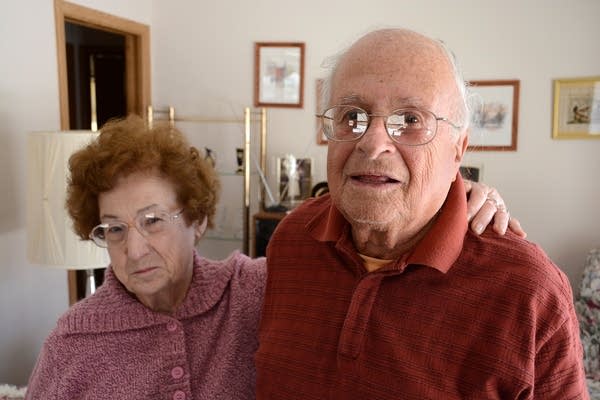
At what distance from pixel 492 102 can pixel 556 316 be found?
262 centimetres

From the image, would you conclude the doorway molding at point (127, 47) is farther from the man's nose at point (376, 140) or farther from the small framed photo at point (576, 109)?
the small framed photo at point (576, 109)

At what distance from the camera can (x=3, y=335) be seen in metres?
2.38

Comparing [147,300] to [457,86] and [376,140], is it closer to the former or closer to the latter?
[376,140]

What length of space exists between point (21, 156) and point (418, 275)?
6.81 ft

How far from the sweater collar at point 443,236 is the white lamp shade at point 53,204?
1214 millimetres

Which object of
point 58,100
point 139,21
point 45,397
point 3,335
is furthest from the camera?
point 139,21

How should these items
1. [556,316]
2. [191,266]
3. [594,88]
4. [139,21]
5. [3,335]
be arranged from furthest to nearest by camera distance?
1. [139,21]
2. [594,88]
3. [3,335]
4. [191,266]
5. [556,316]

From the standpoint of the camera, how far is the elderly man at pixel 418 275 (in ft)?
2.78

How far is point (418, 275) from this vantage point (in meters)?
0.95

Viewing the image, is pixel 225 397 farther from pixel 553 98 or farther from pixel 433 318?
pixel 553 98

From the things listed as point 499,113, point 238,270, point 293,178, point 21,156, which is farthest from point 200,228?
point 499,113

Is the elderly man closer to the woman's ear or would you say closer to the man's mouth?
the man's mouth

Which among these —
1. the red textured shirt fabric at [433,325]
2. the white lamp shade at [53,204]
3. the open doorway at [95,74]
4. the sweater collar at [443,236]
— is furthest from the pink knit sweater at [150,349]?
the open doorway at [95,74]

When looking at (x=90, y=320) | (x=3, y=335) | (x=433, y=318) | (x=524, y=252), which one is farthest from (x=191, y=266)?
(x=3, y=335)
